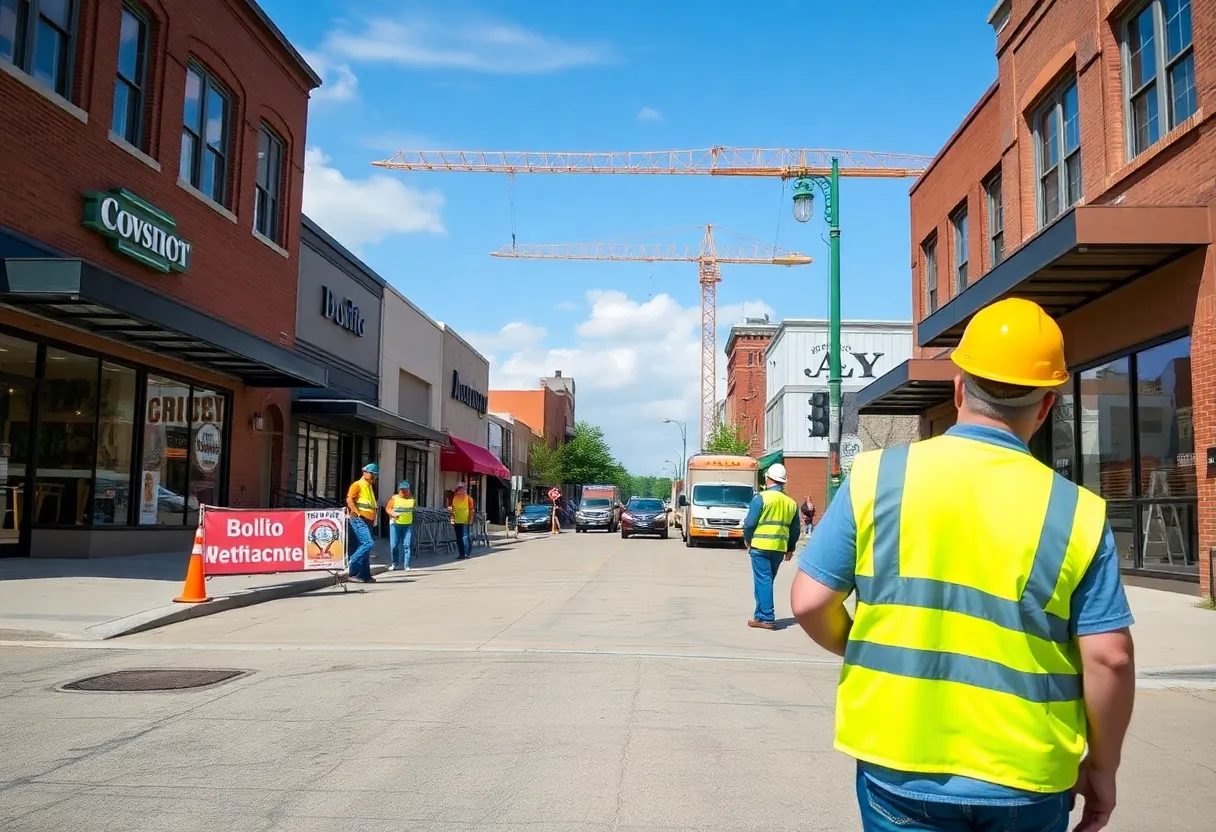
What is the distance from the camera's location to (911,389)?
22938 millimetres

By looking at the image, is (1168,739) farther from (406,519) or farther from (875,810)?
(406,519)

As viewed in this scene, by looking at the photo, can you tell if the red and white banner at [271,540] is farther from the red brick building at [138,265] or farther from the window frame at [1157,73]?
the window frame at [1157,73]

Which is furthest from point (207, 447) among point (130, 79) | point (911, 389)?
point (911, 389)

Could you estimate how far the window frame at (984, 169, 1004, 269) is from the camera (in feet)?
Answer: 70.3

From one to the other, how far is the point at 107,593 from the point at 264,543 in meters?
2.12

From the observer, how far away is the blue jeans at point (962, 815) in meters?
2.25

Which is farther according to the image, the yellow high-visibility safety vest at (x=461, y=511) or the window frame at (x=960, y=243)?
the yellow high-visibility safety vest at (x=461, y=511)

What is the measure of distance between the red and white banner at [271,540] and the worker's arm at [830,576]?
1206cm

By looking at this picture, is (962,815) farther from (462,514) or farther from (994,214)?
(462,514)

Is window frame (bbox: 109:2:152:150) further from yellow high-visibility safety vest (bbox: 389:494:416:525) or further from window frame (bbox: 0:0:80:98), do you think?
yellow high-visibility safety vest (bbox: 389:494:416:525)

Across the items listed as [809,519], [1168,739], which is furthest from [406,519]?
[809,519]

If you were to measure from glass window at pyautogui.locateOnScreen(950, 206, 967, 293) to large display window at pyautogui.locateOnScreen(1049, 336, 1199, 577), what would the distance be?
6758 mm

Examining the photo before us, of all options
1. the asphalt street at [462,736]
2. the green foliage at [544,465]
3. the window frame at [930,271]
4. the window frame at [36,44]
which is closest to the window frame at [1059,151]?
the window frame at [930,271]

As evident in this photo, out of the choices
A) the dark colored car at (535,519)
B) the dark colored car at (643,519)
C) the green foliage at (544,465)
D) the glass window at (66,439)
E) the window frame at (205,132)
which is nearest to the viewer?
the glass window at (66,439)
